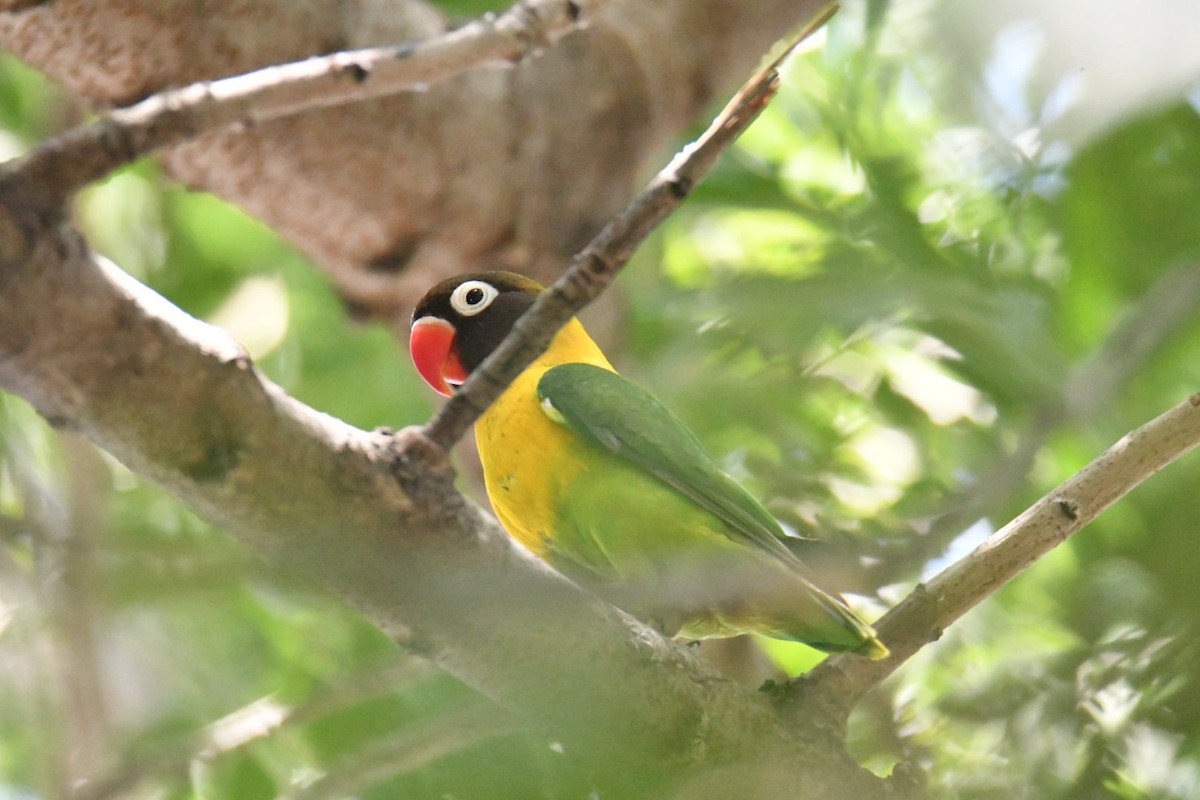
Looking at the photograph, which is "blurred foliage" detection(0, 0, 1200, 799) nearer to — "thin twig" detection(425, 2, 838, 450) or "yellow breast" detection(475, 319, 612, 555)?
"yellow breast" detection(475, 319, 612, 555)

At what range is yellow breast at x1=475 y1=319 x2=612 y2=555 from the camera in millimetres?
2947

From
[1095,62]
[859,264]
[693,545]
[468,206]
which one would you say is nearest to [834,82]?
[859,264]

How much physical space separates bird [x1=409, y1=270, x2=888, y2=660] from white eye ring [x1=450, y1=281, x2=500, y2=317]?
29 centimetres

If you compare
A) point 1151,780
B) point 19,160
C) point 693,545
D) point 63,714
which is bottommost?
point 63,714

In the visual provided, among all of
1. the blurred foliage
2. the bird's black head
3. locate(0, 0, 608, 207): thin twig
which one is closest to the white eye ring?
the bird's black head

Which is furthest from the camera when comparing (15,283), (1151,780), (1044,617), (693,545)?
(693,545)

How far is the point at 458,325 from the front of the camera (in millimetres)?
3371

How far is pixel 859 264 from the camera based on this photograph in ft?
11.2

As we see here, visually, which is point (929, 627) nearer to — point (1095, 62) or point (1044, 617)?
point (1044, 617)

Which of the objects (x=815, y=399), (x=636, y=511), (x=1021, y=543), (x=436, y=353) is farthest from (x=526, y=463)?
(x=1021, y=543)

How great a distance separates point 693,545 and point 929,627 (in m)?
0.76

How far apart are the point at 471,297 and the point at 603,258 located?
1690 mm

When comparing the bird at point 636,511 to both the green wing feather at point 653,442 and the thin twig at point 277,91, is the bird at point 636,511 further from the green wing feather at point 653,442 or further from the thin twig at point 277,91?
the thin twig at point 277,91

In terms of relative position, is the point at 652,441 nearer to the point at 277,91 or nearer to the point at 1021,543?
the point at 1021,543
